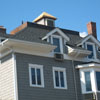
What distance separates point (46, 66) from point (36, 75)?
137 cm

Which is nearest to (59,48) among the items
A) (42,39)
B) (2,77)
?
(42,39)

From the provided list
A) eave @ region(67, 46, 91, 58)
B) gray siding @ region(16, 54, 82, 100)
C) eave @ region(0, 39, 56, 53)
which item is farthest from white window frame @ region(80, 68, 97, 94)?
eave @ region(0, 39, 56, 53)

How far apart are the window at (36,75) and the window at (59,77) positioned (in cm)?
142

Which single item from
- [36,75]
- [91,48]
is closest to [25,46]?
[36,75]

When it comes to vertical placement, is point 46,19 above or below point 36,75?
above

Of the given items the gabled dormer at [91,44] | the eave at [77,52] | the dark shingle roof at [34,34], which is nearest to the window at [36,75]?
the dark shingle roof at [34,34]

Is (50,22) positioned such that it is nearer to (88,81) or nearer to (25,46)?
(88,81)

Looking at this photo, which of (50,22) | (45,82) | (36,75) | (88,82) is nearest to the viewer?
(36,75)

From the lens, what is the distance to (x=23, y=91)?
24.9 metres

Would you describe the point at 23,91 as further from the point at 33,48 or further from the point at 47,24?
the point at 47,24

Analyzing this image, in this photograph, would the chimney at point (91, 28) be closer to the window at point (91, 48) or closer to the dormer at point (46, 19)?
the window at point (91, 48)

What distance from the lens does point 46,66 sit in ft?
88.8

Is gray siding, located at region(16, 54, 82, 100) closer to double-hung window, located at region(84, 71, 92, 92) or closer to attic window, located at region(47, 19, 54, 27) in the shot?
double-hung window, located at region(84, 71, 92, 92)

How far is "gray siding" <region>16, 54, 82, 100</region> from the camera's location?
2512 cm
